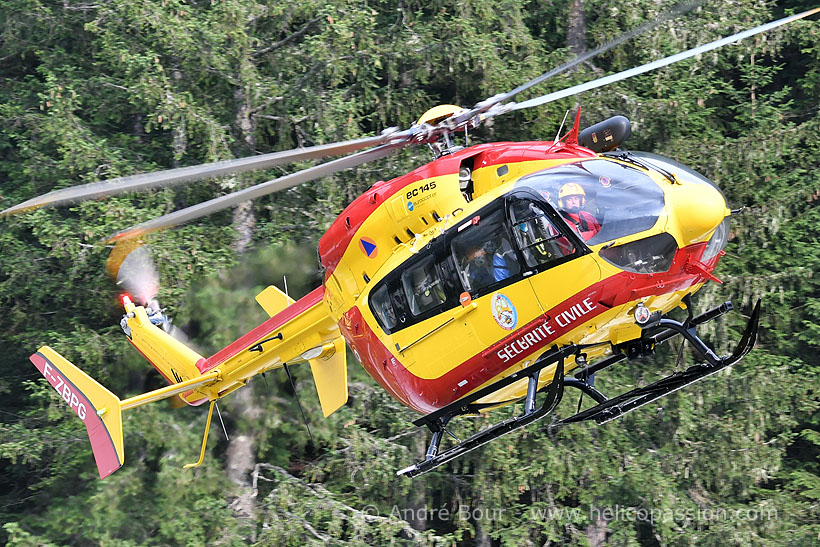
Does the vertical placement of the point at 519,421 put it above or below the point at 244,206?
above

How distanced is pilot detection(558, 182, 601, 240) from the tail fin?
160 inches

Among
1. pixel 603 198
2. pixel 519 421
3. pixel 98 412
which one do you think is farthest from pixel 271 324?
pixel 603 198

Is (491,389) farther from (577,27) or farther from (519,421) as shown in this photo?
(577,27)

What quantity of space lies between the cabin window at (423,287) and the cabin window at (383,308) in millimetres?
225

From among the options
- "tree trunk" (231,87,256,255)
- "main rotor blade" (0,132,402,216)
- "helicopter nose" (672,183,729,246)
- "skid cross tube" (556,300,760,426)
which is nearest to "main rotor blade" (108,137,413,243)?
"main rotor blade" (0,132,402,216)

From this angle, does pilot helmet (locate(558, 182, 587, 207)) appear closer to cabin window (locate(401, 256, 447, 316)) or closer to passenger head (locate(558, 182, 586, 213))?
passenger head (locate(558, 182, 586, 213))

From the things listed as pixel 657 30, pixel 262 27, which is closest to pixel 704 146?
pixel 657 30

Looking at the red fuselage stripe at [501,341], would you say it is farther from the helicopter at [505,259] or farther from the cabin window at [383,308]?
the cabin window at [383,308]

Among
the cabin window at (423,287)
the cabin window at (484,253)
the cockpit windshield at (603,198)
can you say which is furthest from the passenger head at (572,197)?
the cabin window at (423,287)

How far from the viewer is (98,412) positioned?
796 cm

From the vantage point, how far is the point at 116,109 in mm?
13484

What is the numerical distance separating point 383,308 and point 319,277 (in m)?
4.46

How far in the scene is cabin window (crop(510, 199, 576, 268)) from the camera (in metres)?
6.01

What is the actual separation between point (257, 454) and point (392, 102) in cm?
497
